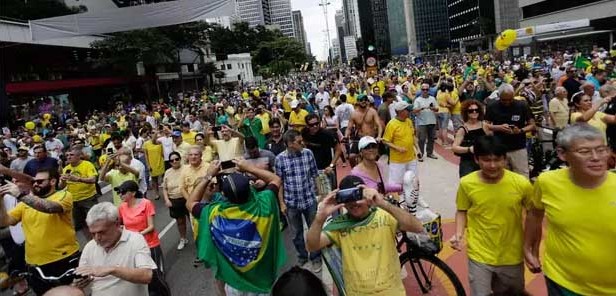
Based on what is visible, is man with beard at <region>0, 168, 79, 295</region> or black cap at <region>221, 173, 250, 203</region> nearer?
black cap at <region>221, 173, 250, 203</region>

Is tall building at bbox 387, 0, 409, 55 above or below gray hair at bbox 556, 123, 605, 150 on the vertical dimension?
above

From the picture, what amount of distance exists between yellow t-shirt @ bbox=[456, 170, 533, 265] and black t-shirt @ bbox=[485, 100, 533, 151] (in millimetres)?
2713

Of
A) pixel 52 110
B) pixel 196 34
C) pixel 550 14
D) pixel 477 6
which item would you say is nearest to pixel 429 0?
pixel 477 6

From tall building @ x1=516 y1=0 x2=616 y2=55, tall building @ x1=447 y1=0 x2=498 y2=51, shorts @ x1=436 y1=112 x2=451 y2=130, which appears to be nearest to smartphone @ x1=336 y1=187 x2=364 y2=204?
shorts @ x1=436 y1=112 x2=451 y2=130

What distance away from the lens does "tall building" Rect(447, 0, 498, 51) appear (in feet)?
281

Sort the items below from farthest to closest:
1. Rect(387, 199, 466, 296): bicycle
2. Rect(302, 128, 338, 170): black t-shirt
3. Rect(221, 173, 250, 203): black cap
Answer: Rect(302, 128, 338, 170): black t-shirt < Rect(387, 199, 466, 296): bicycle < Rect(221, 173, 250, 203): black cap

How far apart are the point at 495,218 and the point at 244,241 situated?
1.79 m

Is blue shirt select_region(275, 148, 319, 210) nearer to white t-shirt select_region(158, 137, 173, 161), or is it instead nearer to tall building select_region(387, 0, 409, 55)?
white t-shirt select_region(158, 137, 173, 161)

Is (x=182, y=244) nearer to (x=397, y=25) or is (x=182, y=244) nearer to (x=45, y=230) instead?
(x=45, y=230)

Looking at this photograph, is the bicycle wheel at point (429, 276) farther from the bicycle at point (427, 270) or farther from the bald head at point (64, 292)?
the bald head at point (64, 292)

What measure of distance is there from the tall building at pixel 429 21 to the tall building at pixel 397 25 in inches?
218

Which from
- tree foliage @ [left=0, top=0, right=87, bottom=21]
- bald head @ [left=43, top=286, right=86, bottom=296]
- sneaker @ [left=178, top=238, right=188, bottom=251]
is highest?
tree foliage @ [left=0, top=0, right=87, bottom=21]

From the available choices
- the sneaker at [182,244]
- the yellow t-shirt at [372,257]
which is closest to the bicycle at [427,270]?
the yellow t-shirt at [372,257]

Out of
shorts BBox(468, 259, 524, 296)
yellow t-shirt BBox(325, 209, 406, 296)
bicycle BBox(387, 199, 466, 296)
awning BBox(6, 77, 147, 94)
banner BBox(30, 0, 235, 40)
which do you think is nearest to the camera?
yellow t-shirt BBox(325, 209, 406, 296)
